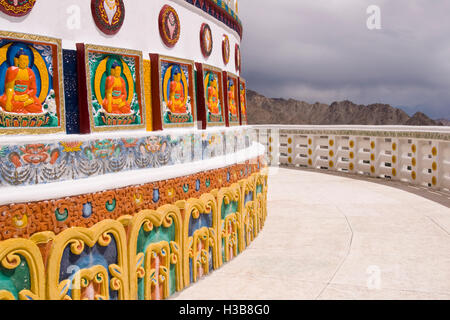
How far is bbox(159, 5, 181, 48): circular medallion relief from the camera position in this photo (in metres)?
3.89

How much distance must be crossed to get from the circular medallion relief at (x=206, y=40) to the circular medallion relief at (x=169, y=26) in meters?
0.53

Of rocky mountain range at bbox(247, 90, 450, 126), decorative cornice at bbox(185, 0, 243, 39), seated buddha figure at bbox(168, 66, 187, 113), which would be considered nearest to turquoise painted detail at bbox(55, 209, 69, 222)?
seated buddha figure at bbox(168, 66, 187, 113)

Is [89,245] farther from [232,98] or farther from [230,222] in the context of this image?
[232,98]

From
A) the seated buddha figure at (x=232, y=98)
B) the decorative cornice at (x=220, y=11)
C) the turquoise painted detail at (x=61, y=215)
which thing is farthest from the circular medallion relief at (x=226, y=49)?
the turquoise painted detail at (x=61, y=215)

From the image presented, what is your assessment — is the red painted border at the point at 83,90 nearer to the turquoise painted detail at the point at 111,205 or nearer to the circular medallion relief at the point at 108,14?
the circular medallion relief at the point at 108,14

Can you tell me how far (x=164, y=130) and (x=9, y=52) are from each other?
5.05 feet

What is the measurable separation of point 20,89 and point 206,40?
249cm

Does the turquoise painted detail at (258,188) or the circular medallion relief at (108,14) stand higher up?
the circular medallion relief at (108,14)

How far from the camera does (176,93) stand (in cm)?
407

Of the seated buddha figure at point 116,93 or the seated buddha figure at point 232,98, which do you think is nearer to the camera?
the seated buddha figure at point 116,93

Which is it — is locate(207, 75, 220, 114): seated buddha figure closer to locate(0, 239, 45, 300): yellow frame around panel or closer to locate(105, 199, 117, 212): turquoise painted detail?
locate(105, 199, 117, 212): turquoise painted detail

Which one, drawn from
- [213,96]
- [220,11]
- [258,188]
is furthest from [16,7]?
[258,188]

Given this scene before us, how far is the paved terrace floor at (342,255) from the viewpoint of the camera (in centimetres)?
366

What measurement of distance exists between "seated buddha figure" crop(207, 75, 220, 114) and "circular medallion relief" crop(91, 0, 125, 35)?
1606 millimetres
